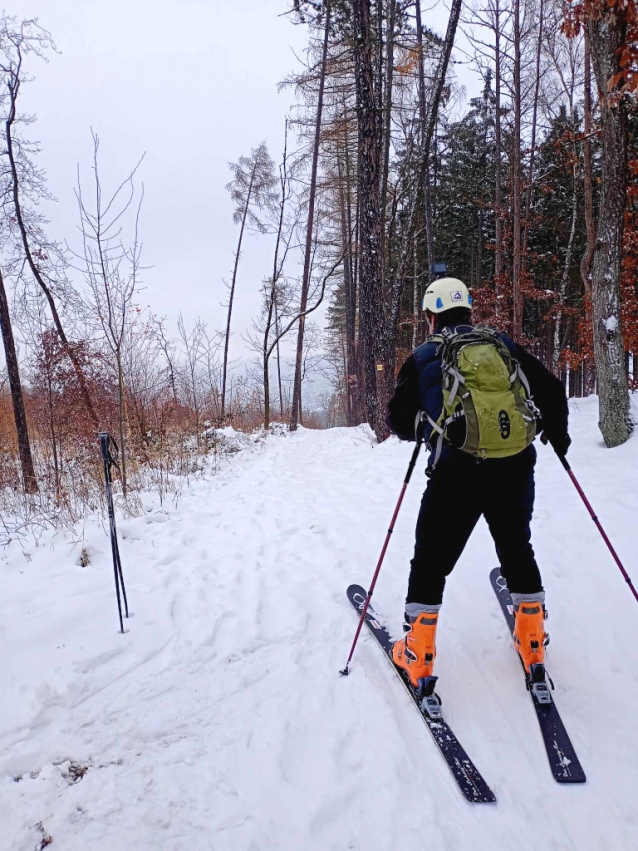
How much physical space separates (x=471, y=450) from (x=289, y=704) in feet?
5.25

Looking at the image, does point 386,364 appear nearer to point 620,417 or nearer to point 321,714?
point 620,417

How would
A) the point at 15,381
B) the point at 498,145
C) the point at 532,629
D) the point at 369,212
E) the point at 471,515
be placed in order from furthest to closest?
the point at 498,145 → the point at 15,381 → the point at 369,212 → the point at 532,629 → the point at 471,515

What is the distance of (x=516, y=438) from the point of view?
199 cm

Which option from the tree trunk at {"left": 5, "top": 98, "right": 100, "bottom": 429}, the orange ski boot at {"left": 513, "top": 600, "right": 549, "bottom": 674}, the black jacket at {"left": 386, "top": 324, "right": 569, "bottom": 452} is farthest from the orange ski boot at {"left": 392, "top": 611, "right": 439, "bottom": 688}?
the tree trunk at {"left": 5, "top": 98, "right": 100, "bottom": 429}

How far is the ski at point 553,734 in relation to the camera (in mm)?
1796

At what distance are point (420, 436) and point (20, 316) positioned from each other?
1130cm

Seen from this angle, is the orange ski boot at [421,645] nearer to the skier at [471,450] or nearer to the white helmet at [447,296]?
the skier at [471,450]

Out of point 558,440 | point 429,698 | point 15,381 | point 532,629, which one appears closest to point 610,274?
point 558,440

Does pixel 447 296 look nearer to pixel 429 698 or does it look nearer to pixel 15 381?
pixel 429 698

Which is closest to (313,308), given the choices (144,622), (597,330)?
(597,330)

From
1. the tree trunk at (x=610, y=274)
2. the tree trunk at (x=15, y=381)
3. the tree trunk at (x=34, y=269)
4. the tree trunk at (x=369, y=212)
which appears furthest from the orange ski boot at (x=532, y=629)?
the tree trunk at (x=15, y=381)

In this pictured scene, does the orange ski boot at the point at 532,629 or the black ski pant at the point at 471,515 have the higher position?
the black ski pant at the point at 471,515

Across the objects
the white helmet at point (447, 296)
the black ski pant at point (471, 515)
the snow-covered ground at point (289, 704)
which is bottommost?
the snow-covered ground at point (289, 704)

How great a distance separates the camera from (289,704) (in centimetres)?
223
